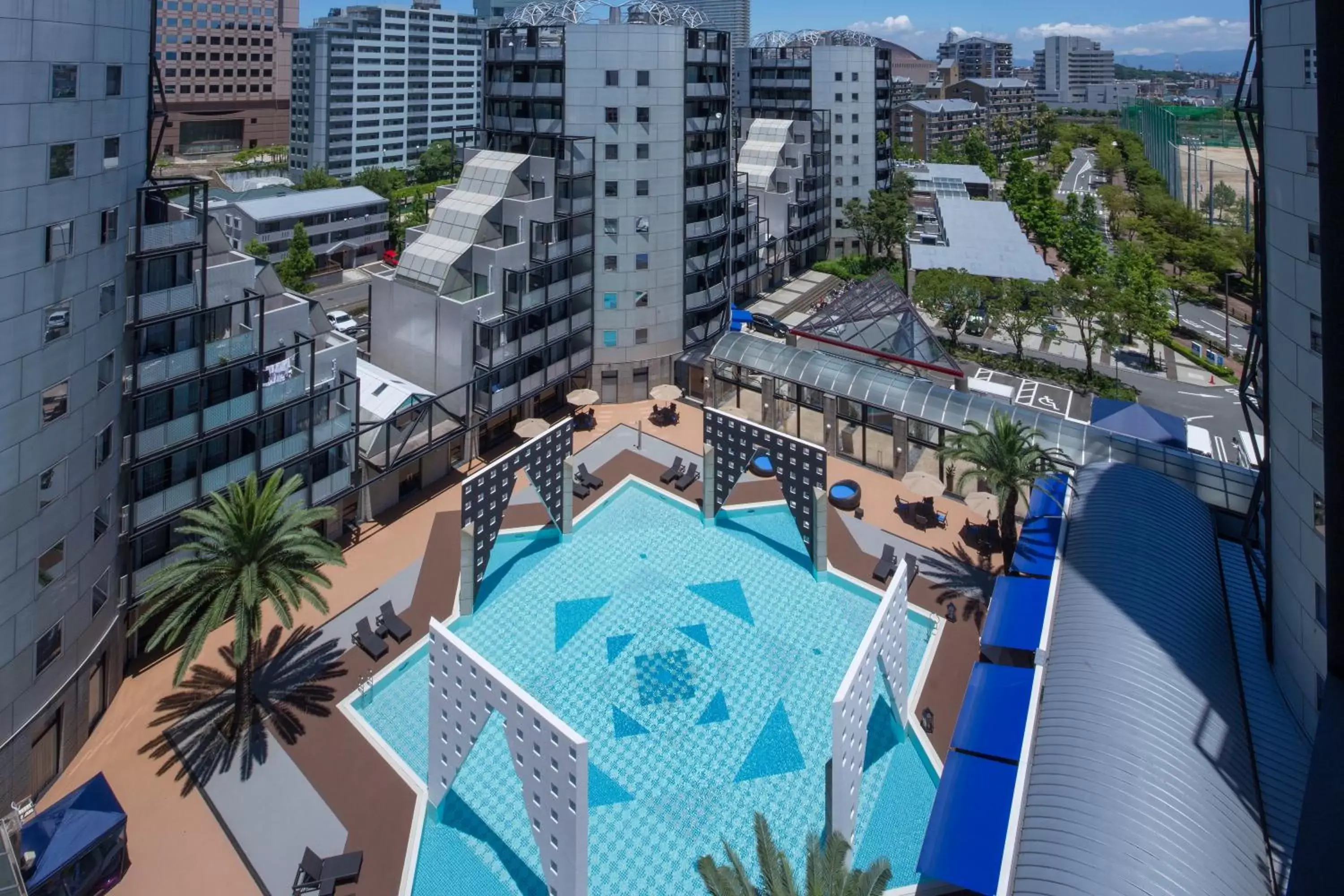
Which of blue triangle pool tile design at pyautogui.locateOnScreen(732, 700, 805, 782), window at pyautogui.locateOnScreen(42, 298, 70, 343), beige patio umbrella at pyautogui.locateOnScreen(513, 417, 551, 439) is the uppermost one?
window at pyautogui.locateOnScreen(42, 298, 70, 343)

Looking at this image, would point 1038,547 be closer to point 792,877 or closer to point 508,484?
A: point 792,877

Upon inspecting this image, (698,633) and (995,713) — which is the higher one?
(995,713)

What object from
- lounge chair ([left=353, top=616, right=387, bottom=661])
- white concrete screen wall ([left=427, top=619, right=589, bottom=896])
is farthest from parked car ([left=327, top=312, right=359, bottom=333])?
white concrete screen wall ([left=427, top=619, right=589, bottom=896])

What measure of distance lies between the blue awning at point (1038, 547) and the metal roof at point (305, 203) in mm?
80180

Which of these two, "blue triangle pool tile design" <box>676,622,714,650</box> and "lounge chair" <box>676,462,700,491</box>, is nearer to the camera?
"blue triangle pool tile design" <box>676,622,714,650</box>

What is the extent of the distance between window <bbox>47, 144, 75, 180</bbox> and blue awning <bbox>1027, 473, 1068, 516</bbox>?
38.7 meters

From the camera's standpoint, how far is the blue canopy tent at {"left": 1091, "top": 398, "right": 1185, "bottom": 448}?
46.0m

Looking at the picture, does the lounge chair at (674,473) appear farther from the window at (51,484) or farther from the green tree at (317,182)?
the green tree at (317,182)

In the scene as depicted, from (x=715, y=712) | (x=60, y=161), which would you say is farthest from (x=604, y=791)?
(x=60, y=161)

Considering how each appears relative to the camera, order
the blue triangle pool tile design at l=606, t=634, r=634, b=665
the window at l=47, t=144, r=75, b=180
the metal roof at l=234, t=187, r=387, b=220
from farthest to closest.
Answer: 1. the metal roof at l=234, t=187, r=387, b=220
2. the blue triangle pool tile design at l=606, t=634, r=634, b=665
3. the window at l=47, t=144, r=75, b=180

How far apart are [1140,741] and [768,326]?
54999mm

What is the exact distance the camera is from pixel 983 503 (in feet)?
131

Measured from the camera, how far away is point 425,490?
4600cm

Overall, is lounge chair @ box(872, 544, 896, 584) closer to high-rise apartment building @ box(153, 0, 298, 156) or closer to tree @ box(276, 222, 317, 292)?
tree @ box(276, 222, 317, 292)
